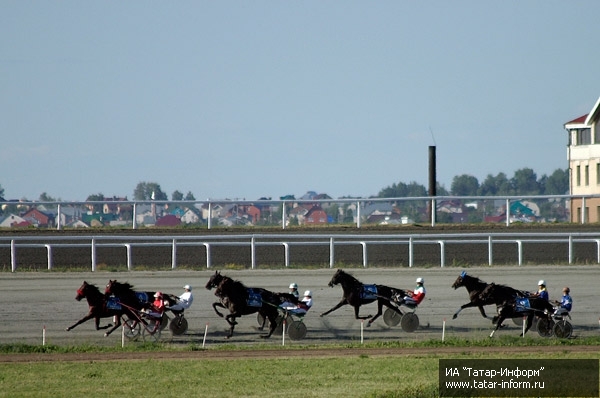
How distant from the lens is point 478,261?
28484 millimetres

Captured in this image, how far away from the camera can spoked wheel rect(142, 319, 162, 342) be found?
20.6 metres

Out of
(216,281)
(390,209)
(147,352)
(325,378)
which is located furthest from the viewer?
(390,209)

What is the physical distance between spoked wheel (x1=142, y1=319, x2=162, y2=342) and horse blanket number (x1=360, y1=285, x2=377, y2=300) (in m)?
3.65

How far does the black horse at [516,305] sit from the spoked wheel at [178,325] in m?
5.32

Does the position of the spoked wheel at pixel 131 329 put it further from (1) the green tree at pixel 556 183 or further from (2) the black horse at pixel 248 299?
(1) the green tree at pixel 556 183

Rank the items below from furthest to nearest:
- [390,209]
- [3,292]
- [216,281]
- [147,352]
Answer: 1. [390,209]
2. [3,292]
3. [216,281]
4. [147,352]

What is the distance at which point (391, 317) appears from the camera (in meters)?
21.9

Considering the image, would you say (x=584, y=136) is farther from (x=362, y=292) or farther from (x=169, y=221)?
(x=362, y=292)

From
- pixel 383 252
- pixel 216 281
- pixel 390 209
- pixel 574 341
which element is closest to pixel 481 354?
pixel 574 341

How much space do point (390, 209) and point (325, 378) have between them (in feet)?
49.0

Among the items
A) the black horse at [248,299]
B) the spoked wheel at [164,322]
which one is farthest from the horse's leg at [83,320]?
the black horse at [248,299]

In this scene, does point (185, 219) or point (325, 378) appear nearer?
point (325, 378)

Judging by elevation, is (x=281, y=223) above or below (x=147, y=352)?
above

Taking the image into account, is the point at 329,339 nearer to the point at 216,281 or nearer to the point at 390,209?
the point at 216,281
